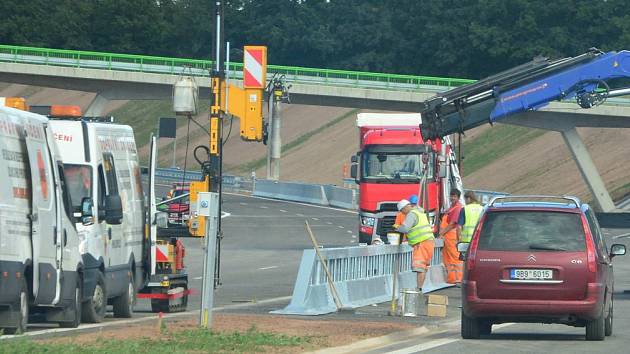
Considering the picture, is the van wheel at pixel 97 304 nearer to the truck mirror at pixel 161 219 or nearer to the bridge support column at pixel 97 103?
the truck mirror at pixel 161 219

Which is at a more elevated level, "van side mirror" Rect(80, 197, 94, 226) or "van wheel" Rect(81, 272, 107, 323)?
"van side mirror" Rect(80, 197, 94, 226)

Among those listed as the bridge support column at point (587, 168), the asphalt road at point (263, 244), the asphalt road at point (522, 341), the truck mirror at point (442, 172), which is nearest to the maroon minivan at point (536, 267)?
the asphalt road at point (522, 341)

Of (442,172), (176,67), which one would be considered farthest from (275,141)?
(442,172)

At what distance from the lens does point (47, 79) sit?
3098 inches

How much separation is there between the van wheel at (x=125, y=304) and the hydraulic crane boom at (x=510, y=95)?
13.6 metres

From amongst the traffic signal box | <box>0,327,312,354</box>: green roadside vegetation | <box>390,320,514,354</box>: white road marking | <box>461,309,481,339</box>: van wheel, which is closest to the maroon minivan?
<box>461,309,481,339</box>: van wheel

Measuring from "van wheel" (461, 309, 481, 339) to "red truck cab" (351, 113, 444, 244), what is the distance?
19.7 metres

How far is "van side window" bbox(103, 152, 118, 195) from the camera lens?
817 inches

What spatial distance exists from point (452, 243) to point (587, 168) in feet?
154

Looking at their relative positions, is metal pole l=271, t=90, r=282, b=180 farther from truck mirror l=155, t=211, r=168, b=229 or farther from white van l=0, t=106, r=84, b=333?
white van l=0, t=106, r=84, b=333

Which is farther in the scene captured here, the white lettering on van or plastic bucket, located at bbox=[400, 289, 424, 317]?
plastic bucket, located at bbox=[400, 289, 424, 317]

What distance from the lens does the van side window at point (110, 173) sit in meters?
20.8

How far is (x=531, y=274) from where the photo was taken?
58.3 feet

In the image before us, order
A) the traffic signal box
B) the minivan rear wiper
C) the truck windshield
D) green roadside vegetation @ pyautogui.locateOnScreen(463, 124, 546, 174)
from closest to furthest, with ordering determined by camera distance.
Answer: the minivan rear wiper
the traffic signal box
the truck windshield
green roadside vegetation @ pyautogui.locateOnScreen(463, 124, 546, 174)
